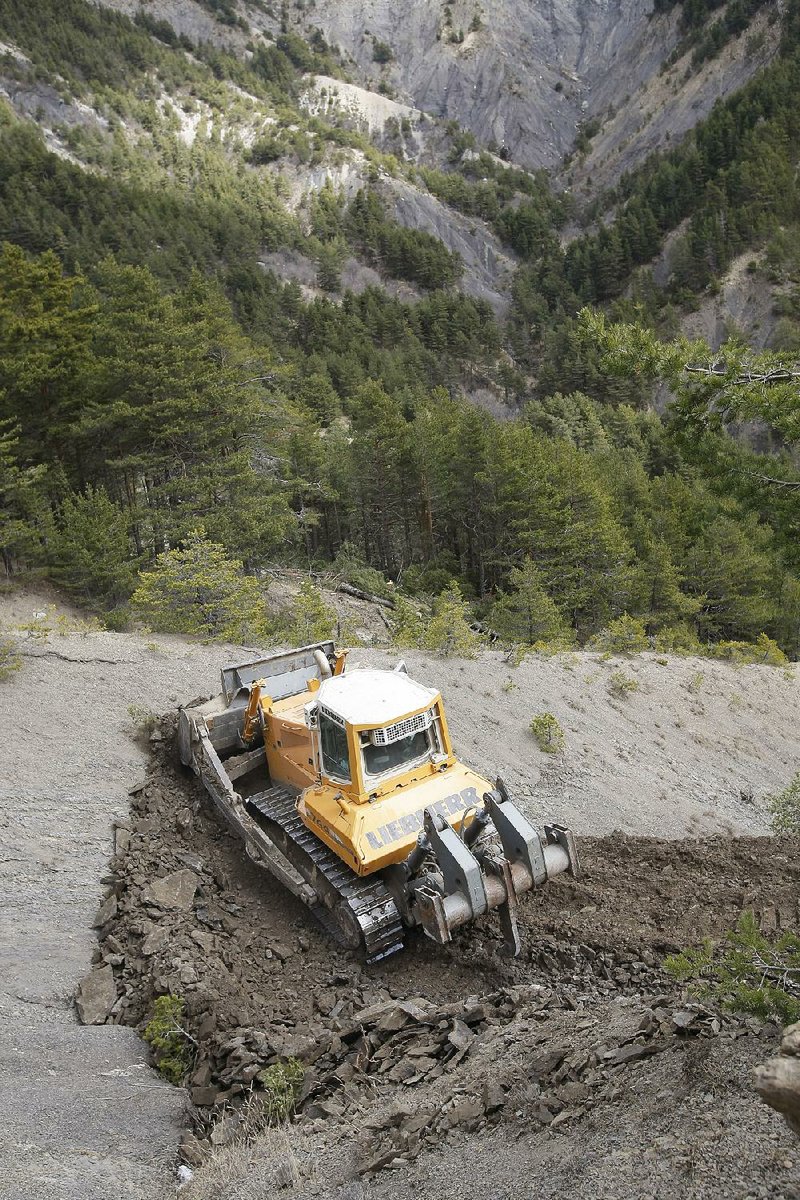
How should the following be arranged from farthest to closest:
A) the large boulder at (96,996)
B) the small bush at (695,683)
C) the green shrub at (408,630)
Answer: the green shrub at (408,630), the small bush at (695,683), the large boulder at (96,996)

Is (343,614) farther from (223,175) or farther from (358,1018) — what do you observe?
(223,175)

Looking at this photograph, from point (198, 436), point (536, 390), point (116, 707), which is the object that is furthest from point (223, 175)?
point (116, 707)

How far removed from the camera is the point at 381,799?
7.68 m

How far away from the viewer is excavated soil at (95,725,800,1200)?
4148 mm

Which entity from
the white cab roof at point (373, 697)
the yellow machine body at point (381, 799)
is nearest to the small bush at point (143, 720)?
the yellow machine body at point (381, 799)

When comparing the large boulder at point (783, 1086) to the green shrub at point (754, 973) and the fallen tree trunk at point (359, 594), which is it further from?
the fallen tree trunk at point (359, 594)

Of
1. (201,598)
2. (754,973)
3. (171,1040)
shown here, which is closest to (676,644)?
(201,598)

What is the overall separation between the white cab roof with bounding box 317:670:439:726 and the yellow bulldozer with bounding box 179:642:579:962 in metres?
0.02

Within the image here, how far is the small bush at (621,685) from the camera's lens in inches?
567

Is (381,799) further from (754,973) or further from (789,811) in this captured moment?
(789,811)

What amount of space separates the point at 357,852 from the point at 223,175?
124 metres

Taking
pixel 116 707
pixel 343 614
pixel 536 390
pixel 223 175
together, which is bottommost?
pixel 343 614

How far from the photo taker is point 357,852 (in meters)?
7.13

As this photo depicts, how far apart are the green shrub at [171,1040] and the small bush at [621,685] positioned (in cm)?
1013
